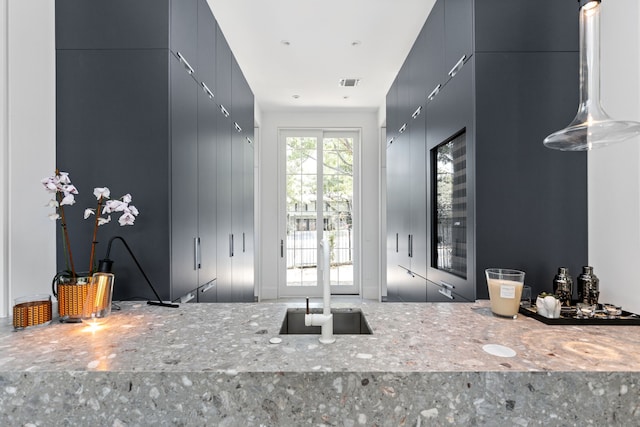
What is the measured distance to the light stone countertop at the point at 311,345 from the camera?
879 millimetres

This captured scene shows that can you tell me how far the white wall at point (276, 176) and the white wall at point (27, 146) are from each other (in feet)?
10.9

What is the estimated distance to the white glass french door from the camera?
500 cm

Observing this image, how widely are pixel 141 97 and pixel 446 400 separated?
1748 millimetres

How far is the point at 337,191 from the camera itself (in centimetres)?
506

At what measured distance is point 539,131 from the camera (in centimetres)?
166

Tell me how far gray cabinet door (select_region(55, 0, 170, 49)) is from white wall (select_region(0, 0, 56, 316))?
7 centimetres

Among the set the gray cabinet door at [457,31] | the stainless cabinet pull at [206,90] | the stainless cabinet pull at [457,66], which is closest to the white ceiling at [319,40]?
the gray cabinet door at [457,31]

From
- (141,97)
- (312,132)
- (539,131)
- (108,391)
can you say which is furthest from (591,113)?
(312,132)

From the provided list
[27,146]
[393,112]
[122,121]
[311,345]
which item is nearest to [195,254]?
[122,121]

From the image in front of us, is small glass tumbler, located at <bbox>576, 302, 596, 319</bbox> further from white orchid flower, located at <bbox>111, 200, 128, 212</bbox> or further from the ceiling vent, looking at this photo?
the ceiling vent

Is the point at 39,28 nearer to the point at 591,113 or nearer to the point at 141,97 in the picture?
the point at 141,97

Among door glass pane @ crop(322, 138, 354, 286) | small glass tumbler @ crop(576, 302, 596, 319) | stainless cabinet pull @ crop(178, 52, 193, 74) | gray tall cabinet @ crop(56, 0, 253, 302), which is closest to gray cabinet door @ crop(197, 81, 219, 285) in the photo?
stainless cabinet pull @ crop(178, 52, 193, 74)

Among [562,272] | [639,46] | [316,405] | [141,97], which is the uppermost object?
[639,46]

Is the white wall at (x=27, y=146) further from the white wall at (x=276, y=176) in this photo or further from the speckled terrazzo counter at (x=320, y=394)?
the white wall at (x=276, y=176)
